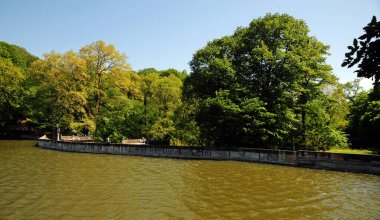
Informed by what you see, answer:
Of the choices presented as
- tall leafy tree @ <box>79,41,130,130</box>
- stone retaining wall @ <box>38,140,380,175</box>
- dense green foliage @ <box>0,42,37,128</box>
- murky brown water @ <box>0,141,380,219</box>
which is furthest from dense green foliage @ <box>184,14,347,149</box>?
dense green foliage @ <box>0,42,37,128</box>

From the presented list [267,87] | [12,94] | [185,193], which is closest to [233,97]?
[267,87]

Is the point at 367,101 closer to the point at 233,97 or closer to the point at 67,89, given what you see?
the point at 233,97

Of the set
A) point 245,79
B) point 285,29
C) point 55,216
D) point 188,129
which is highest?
point 285,29

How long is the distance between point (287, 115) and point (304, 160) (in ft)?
19.0

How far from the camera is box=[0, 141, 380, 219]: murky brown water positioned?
33.0 feet

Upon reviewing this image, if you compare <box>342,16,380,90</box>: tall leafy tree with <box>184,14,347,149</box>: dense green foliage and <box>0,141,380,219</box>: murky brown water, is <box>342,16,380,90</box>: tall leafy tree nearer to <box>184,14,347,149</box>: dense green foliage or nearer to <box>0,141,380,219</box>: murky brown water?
<box>0,141,380,219</box>: murky brown water

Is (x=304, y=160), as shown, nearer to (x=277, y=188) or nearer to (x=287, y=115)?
(x=287, y=115)

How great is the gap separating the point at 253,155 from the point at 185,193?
36.7ft

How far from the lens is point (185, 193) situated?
12.9 m

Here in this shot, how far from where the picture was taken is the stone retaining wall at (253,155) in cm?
1827

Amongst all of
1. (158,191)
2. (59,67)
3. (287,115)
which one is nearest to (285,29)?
(287,115)

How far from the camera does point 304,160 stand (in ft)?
67.3

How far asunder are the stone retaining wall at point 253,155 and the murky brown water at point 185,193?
3.99ft

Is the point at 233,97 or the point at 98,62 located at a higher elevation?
the point at 98,62
